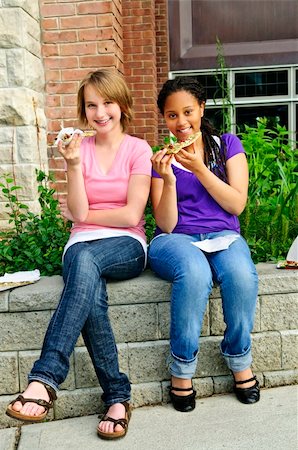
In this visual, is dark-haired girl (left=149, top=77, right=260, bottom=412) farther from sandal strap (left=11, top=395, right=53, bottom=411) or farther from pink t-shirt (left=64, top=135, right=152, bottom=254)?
sandal strap (left=11, top=395, right=53, bottom=411)

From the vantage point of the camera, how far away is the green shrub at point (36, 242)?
9.43 ft

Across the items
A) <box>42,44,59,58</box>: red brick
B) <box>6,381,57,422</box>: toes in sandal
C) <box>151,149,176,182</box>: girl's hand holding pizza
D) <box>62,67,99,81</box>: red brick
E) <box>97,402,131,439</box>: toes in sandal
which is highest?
<box>42,44,59,58</box>: red brick

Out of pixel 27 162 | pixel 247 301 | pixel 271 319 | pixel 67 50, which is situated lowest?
pixel 271 319

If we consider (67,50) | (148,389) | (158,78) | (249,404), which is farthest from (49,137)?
(158,78)

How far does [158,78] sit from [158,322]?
5.11m

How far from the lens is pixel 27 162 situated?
138 inches

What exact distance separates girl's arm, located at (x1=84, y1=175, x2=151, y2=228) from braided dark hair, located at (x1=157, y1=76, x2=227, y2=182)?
34 cm

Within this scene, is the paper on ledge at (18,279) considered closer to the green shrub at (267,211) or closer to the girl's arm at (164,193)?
the girl's arm at (164,193)

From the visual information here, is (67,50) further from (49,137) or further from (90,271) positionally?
(90,271)

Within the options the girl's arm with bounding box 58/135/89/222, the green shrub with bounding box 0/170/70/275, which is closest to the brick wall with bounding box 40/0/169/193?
the green shrub with bounding box 0/170/70/275

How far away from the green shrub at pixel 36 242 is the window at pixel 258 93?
4.09 metres

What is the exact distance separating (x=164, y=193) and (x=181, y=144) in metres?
0.25

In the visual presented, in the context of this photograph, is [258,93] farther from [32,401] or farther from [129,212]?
[32,401]

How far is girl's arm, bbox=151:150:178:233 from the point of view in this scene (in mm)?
2344
